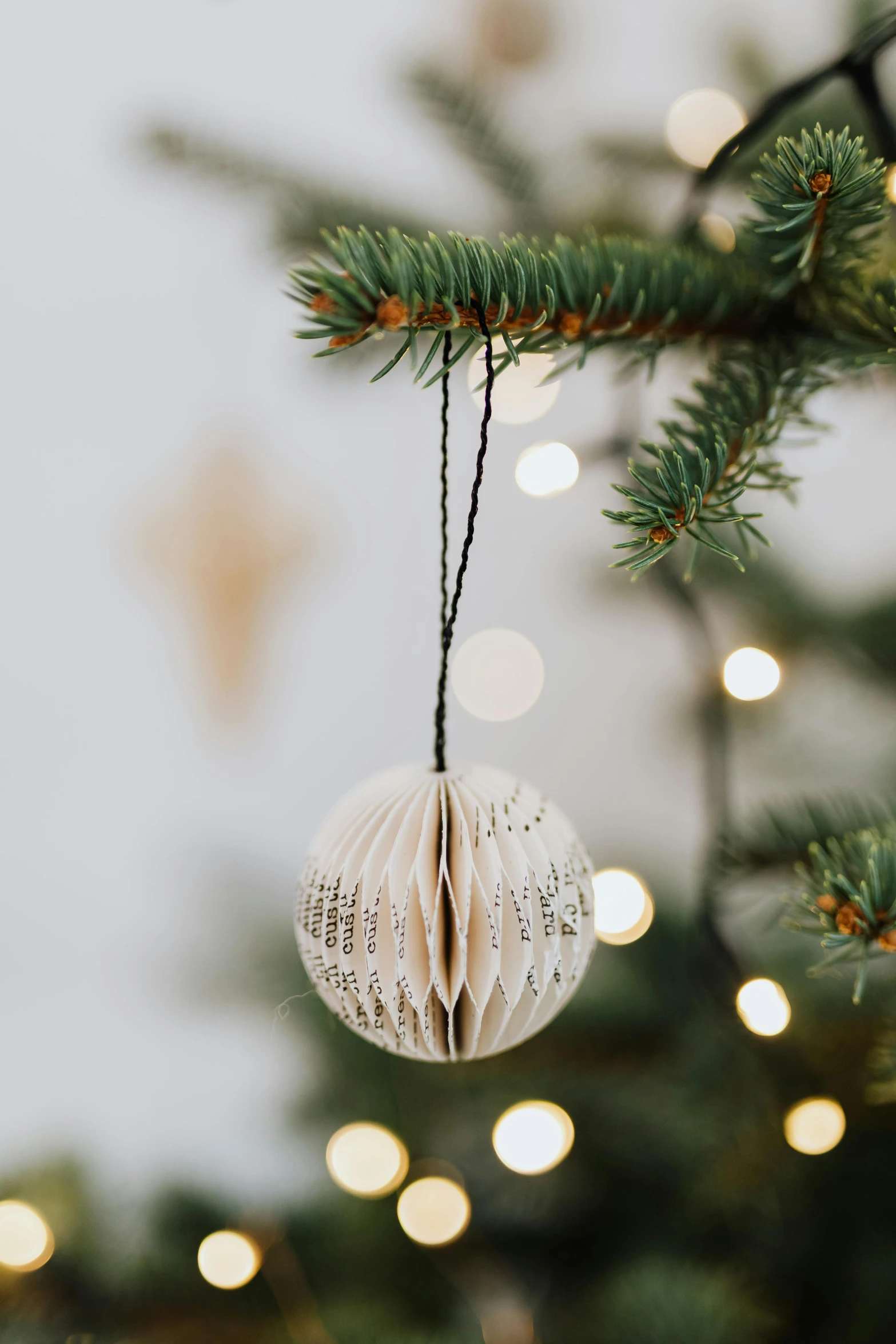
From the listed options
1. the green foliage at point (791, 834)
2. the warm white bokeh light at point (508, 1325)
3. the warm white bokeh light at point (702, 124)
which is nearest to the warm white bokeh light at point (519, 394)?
the warm white bokeh light at point (702, 124)

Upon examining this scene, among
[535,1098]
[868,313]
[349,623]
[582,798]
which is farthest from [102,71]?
[535,1098]

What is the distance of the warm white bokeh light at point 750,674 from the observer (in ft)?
1.45

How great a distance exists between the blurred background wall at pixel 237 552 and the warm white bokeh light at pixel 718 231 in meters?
0.09

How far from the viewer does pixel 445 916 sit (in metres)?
0.29

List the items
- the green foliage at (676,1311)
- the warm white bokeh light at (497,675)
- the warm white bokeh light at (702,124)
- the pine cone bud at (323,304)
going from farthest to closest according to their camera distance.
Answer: the warm white bokeh light at (497,675)
the warm white bokeh light at (702,124)
the green foliage at (676,1311)
the pine cone bud at (323,304)

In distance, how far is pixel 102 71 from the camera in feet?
1.58

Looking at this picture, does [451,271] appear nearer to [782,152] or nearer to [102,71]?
[782,152]

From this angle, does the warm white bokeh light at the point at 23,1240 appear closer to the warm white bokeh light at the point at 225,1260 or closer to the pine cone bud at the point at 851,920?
the warm white bokeh light at the point at 225,1260

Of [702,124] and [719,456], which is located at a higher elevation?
[702,124]

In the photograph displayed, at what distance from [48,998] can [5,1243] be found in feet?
0.54

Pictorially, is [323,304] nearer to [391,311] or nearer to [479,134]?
[391,311]

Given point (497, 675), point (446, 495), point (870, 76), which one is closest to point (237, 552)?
point (497, 675)

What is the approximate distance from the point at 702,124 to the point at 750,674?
0.33m

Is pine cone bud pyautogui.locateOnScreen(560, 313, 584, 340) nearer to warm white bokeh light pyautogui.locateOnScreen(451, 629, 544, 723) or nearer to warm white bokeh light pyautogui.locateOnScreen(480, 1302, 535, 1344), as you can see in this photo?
warm white bokeh light pyautogui.locateOnScreen(451, 629, 544, 723)
